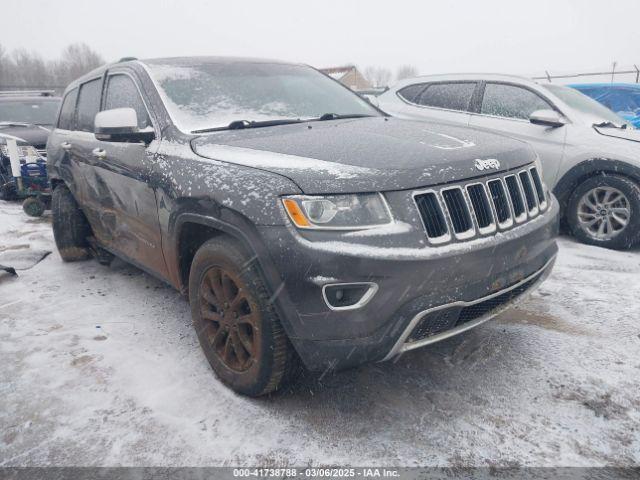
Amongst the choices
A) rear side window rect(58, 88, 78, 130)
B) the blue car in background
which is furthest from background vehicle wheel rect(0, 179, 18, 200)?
the blue car in background

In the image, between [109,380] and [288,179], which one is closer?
[288,179]

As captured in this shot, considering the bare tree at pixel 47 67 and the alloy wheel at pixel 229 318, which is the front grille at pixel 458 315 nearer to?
the alloy wheel at pixel 229 318

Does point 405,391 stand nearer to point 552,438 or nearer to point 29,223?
point 552,438

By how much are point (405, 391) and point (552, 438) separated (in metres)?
0.70

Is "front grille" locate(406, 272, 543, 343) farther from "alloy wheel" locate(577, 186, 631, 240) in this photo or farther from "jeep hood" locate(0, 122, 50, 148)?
"jeep hood" locate(0, 122, 50, 148)

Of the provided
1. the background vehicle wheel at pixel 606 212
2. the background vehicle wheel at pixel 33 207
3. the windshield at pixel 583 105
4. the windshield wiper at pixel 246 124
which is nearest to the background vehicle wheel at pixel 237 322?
the windshield wiper at pixel 246 124

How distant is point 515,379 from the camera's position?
265 centimetres

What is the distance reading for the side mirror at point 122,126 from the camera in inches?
109

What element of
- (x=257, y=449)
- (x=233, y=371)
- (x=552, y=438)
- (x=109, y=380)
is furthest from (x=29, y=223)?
(x=552, y=438)

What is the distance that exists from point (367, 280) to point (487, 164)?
881 millimetres

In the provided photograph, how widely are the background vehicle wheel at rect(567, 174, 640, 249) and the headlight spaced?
368 centimetres

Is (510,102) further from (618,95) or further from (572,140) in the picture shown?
(618,95)

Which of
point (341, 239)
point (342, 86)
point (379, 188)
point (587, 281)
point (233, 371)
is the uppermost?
point (342, 86)

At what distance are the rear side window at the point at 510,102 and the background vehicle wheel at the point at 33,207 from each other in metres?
5.70
